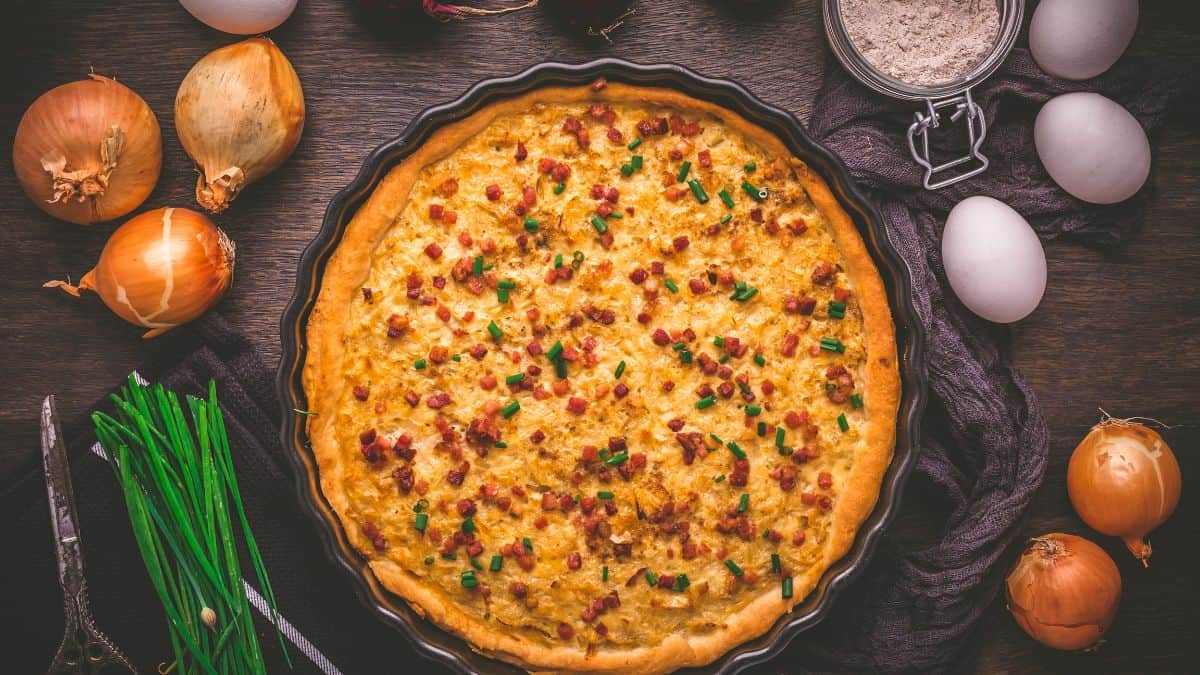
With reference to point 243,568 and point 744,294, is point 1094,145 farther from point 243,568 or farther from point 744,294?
point 243,568

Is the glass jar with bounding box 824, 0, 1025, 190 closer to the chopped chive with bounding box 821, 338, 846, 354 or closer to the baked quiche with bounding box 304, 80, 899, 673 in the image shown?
the baked quiche with bounding box 304, 80, 899, 673

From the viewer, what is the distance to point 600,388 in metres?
2.65

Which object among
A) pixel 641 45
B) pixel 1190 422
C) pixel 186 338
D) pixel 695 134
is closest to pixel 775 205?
pixel 695 134

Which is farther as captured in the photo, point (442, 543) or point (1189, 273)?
point (1189, 273)

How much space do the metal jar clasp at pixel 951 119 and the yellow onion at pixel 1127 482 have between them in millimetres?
1026

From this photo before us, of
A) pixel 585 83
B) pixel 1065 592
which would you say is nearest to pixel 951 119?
pixel 585 83

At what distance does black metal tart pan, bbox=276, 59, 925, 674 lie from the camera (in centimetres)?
252

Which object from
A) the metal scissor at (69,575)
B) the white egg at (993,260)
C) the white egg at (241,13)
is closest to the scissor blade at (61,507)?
the metal scissor at (69,575)

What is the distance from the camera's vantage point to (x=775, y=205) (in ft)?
8.84

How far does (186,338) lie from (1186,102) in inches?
142

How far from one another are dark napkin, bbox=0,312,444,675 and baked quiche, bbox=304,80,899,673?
38 cm

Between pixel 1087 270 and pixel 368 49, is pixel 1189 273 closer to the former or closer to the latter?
pixel 1087 270

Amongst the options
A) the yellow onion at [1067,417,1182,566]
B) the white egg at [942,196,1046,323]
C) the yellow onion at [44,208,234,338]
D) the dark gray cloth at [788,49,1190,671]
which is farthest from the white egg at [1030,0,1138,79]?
the yellow onion at [44,208,234,338]

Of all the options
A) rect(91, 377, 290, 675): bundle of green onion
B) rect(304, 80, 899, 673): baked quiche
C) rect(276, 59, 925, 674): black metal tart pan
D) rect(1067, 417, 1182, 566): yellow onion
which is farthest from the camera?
rect(1067, 417, 1182, 566): yellow onion
